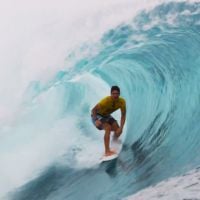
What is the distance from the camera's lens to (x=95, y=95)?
11.1 metres

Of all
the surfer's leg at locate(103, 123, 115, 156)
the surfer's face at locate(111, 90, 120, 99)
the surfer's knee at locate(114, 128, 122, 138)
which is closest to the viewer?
the surfer's face at locate(111, 90, 120, 99)

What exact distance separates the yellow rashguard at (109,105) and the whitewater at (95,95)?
22.7 inches

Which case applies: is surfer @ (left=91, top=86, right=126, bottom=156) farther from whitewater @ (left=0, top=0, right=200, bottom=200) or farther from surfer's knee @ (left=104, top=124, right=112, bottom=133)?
whitewater @ (left=0, top=0, right=200, bottom=200)

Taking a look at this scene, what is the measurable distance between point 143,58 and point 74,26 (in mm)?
2572

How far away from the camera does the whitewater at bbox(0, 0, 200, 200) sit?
23.5 feet

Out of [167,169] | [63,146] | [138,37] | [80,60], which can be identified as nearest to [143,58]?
[138,37]

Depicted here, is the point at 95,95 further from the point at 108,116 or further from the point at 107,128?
the point at 107,128

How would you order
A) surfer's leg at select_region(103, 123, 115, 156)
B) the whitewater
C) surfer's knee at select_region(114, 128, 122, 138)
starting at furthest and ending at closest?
1. surfer's knee at select_region(114, 128, 122, 138)
2. surfer's leg at select_region(103, 123, 115, 156)
3. the whitewater

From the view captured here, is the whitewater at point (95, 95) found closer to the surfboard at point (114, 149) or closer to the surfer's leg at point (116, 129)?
the surfboard at point (114, 149)

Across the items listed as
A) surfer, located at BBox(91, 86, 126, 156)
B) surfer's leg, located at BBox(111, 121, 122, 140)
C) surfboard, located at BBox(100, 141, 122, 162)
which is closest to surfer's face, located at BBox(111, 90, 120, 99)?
surfer, located at BBox(91, 86, 126, 156)

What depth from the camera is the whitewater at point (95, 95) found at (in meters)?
7.16

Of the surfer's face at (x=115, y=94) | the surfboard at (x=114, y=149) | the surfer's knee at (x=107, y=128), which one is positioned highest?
the surfer's face at (x=115, y=94)

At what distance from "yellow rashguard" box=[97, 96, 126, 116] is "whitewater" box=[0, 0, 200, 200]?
0.58m

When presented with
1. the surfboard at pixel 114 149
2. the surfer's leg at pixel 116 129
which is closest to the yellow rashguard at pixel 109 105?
the surfer's leg at pixel 116 129
